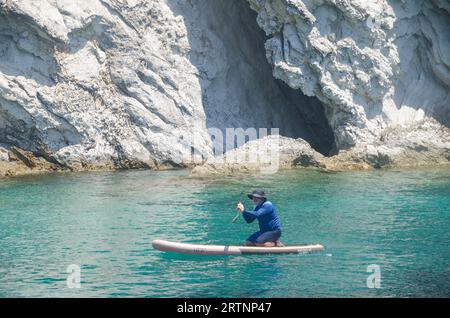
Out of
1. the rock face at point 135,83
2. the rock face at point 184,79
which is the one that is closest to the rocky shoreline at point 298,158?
the rock face at point 184,79

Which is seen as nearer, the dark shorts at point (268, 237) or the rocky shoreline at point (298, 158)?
the dark shorts at point (268, 237)

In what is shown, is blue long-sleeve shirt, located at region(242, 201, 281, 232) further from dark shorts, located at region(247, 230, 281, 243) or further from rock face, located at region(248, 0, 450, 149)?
rock face, located at region(248, 0, 450, 149)

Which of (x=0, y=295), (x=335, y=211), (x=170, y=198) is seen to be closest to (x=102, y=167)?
(x=170, y=198)

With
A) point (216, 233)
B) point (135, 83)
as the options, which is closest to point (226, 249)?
point (216, 233)

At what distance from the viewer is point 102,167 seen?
134 feet

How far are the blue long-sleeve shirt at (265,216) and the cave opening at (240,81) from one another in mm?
21457

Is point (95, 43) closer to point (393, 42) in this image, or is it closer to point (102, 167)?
point (102, 167)

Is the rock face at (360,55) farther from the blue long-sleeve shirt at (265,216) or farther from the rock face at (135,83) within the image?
the blue long-sleeve shirt at (265,216)

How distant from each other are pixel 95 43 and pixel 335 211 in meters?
18.8

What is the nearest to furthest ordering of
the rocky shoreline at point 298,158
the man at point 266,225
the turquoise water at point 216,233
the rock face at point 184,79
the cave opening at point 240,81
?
the turquoise water at point 216,233 → the man at point 266,225 → the rocky shoreline at point 298,158 → the rock face at point 184,79 → the cave opening at point 240,81

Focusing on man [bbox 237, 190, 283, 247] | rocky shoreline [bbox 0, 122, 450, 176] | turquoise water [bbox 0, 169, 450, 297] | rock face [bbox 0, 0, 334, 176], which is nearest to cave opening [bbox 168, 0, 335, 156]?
rock face [bbox 0, 0, 334, 176]

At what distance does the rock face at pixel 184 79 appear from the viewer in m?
40.1

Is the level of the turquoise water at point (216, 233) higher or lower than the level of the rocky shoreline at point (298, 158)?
lower

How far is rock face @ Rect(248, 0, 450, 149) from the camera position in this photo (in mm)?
41250
